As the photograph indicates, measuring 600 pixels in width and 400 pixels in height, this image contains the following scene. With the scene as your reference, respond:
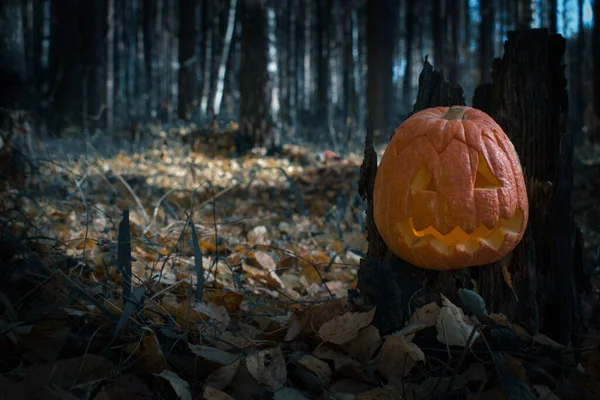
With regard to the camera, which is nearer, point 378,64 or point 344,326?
point 344,326

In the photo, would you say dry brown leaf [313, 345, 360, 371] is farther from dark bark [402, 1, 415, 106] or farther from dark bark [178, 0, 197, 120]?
Answer: dark bark [402, 1, 415, 106]

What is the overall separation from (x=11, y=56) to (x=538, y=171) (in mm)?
3204

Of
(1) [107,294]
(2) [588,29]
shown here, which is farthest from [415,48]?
(1) [107,294]

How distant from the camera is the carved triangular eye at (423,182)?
5.81 feet

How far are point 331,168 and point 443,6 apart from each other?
19.8 metres

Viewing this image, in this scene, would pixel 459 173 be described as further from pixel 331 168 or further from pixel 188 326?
pixel 331 168

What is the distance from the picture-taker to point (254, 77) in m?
7.82

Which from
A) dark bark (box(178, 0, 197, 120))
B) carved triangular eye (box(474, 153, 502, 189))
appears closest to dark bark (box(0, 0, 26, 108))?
carved triangular eye (box(474, 153, 502, 189))

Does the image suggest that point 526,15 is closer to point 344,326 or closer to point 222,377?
point 344,326

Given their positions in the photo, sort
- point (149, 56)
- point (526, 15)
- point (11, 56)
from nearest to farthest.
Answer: point (11, 56) → point (526, 15) → point (149, 56)

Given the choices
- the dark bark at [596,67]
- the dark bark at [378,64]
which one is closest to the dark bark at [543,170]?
the dark bark at [378,64]

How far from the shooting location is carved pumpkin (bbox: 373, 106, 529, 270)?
5.64 ft

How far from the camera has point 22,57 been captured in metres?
3.39

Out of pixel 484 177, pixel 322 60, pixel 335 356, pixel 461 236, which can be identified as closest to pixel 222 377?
pixel 335 356
